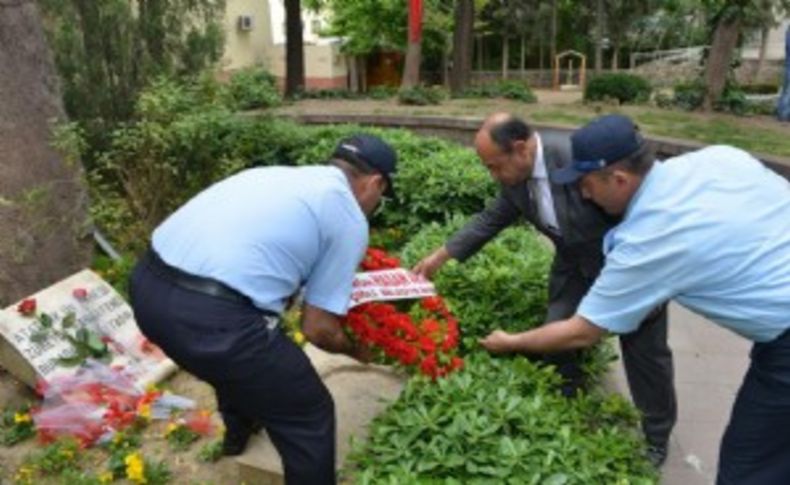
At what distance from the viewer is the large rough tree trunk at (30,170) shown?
218 inches

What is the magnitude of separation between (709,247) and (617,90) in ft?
48.5

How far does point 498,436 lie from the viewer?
9.77ft

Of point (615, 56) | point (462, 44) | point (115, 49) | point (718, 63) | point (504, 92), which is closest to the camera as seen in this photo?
point (115, 49)

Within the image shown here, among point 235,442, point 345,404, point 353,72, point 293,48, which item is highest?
point 293,48

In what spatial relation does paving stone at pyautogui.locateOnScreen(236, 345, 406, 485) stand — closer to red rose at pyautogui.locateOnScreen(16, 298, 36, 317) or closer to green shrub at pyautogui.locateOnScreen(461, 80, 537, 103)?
red rose at pyautogui.locateOnScreen(16, 298, 36, 317)

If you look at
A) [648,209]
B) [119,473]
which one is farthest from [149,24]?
[648,209]

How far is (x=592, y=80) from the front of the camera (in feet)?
55.9

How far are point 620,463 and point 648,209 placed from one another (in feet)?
3.42

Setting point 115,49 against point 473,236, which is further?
point 115,49

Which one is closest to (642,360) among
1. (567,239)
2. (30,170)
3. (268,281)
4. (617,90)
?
(567,239)

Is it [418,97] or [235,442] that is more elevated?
[418,97]

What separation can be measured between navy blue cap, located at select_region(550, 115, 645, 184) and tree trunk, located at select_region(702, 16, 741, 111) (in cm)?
1335

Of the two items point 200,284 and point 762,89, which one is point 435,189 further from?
point 762,89

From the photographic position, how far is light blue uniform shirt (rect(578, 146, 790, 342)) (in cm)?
256
